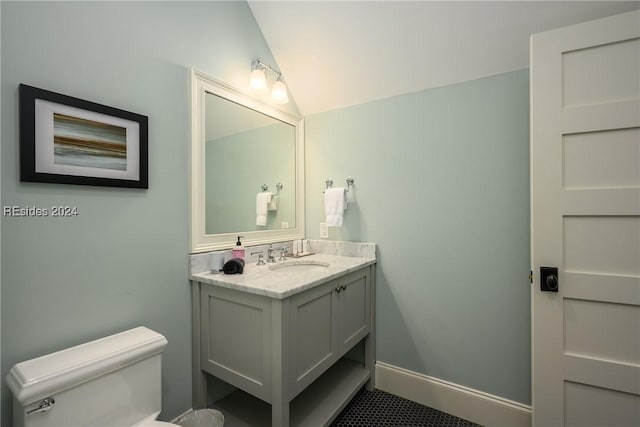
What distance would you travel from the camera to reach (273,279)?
1431 mm

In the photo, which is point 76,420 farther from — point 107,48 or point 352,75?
point 352,75

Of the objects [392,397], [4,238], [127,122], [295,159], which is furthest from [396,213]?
[4,238]

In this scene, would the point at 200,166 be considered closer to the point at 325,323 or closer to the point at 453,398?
the point at 325,323

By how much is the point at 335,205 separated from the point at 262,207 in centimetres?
54

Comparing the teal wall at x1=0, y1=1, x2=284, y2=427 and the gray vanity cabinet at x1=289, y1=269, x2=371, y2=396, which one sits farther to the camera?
the gray vanity cabinet at x1=289, y1=269, x2=371, y2=396

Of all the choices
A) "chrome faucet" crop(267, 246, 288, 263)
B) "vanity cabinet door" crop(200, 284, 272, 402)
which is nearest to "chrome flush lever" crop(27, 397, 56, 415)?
"vanity cabinet door" crop(200, 284, 272, 402)

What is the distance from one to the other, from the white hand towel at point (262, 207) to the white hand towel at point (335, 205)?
45 centimetres

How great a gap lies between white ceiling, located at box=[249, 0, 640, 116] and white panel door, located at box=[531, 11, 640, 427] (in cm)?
25

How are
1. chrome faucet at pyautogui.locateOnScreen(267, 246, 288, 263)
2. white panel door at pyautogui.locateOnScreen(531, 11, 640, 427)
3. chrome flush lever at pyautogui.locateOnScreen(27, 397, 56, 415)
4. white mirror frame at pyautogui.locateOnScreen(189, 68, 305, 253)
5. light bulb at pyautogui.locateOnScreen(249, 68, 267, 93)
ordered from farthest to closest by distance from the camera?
chrome faucet at pyautogui.locateOnScreen(267, 246, 288, 263)
light bulb at pyautogui.locateOnScreen(249, 68, 267, 93)
white mirror frame at pyautogui.locateOnScreen(189, 68, 305, 253)
white panel door at pyautogui.locateOnScreen(531, 11, 640, 427)
chrome flush lever at pyautogui.locateOnScreen(27, 397, 56, 415)

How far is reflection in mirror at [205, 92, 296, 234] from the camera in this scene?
66.2 inches

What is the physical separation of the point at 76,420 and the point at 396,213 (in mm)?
1839

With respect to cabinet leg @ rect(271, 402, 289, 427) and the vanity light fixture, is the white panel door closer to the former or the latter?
cabinet leg @ rect(271, 402, 289, 427)

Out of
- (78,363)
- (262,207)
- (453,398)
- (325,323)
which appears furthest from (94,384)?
(453,398)

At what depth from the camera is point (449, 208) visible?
5.76 ft
